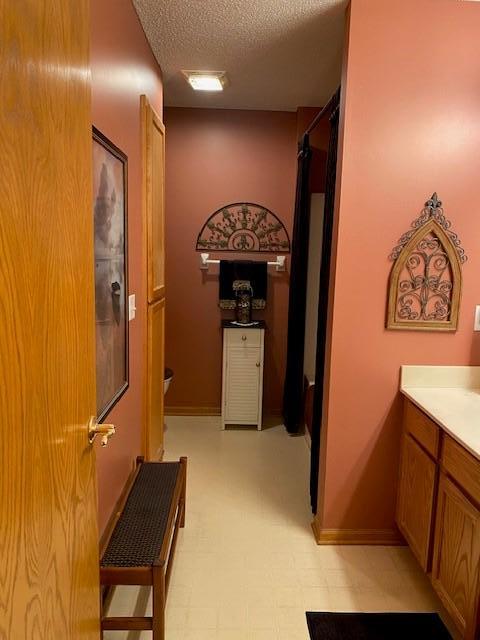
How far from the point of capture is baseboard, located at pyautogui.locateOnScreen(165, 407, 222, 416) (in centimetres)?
411

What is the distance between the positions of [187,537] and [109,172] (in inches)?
72.1

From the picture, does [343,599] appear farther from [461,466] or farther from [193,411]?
[193,411]

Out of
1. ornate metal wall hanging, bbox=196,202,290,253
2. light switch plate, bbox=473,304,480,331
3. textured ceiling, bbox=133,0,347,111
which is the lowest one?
light switch plate, bbox=473,304,480,331

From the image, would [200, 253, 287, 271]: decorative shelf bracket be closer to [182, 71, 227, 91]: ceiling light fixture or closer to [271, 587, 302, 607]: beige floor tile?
[182, 71, 227, 91]: ceiling light fixture

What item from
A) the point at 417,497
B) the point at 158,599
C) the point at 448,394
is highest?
the point at 448,394

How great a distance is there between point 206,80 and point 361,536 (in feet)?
9.76

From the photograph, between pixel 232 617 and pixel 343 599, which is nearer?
pixel 232 617

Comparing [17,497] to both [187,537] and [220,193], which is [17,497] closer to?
[187,537]

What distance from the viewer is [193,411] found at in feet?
13.5


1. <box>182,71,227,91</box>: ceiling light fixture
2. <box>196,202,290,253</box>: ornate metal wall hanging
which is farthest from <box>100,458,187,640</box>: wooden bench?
<box>182,71,227,91</box>: ceiling light fixture

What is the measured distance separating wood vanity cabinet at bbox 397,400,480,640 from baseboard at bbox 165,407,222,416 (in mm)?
2123

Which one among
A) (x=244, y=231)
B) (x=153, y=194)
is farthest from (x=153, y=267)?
(x=244, y=231)

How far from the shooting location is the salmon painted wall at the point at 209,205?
150 inches

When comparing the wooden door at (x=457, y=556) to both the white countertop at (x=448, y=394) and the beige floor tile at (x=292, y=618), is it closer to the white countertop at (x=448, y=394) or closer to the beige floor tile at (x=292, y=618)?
the white countertop at (x=448, y=394)
